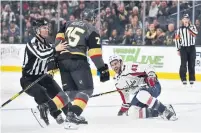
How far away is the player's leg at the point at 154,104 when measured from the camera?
4895 millimetres

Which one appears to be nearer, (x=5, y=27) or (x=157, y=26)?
(x=157, y=26)

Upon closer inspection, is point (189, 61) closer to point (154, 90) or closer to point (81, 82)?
point (154, 90)

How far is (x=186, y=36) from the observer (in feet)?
29.3

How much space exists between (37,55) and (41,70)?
18 cm

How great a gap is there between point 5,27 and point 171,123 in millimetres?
7840

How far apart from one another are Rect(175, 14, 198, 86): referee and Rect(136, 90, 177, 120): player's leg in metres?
4.06

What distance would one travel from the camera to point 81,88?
4445 millimetres

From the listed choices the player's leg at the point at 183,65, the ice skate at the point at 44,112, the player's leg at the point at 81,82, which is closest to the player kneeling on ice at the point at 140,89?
the player's leg at the point at 81,82

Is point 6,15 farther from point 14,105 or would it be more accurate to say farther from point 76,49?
point 76,49

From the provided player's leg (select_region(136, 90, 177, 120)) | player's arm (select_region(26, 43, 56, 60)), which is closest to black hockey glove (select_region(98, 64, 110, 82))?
player's arm (select_region(26, 43, 56, 60))

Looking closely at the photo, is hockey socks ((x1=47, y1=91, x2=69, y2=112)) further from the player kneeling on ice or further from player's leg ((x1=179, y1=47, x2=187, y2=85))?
player's leg ((x1=179, y1=47, x2=187, y2=85))

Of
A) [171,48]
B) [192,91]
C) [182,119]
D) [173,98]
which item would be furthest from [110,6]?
[182,119]

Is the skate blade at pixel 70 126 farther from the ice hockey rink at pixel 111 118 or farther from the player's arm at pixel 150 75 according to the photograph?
the player's arm at pixel 150 75

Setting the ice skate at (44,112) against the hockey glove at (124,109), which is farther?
the hockey glove at (124,109)
